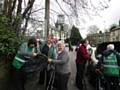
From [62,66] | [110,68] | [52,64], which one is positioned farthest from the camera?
[110,68]

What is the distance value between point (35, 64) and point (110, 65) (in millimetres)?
2319

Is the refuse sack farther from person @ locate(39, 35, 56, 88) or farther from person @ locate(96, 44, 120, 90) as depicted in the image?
person @ locate(96, 44, 120, 90)

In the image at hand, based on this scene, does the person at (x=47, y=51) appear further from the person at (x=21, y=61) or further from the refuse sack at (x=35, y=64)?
the person at (x=21, y=61)

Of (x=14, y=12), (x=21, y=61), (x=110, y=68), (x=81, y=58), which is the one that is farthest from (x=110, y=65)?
(x=14, y=12)

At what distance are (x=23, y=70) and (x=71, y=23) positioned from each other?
10481 millimetres

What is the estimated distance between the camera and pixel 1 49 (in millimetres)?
10180

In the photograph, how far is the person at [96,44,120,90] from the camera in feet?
32.9

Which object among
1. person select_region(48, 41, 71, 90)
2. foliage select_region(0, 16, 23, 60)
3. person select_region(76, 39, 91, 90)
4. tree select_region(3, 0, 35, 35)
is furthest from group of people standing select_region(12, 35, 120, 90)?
tree select_region(3, 0, 35, 35)

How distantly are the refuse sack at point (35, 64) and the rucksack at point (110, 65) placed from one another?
6.19 feet

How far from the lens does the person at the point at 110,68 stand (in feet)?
32.9

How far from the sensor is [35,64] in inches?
379

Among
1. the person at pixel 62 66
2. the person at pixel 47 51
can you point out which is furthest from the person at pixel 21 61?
the person at pixel 47 51

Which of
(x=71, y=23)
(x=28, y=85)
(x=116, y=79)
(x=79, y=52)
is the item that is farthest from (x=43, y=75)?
(x=71, y=23)

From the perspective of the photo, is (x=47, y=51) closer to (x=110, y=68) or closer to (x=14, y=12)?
(x=110, y=68)
